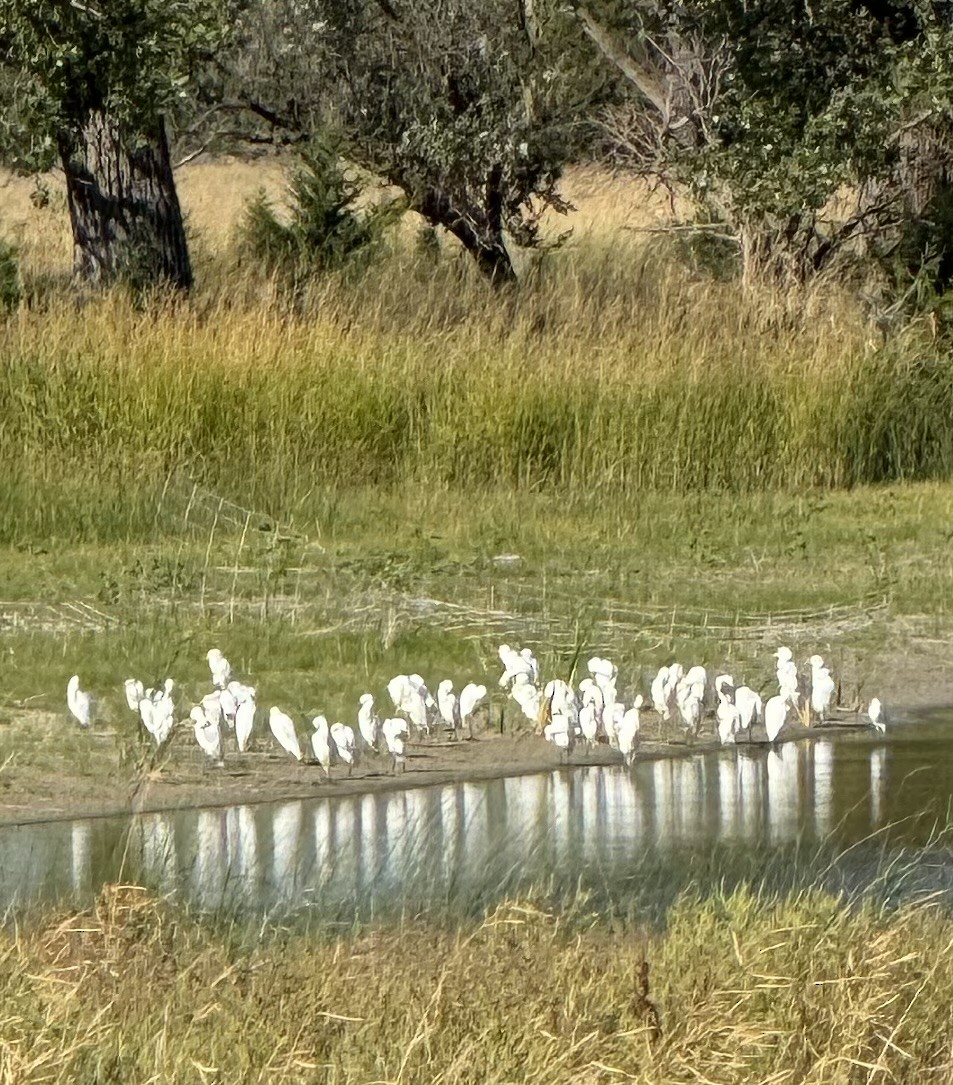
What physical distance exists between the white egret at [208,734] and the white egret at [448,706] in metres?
0.82

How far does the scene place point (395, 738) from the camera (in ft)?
23.6

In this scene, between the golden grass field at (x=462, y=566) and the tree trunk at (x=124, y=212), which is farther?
the tree trunk at (x=124, y=212)

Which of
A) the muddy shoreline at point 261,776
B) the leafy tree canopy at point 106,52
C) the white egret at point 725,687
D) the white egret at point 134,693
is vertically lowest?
the muddy shoreline at point 261,776

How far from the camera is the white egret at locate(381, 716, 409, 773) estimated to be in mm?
7188

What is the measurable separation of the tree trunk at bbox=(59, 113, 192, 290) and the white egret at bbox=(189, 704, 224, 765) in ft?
29.2

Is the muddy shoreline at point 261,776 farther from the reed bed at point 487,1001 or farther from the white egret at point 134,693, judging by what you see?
the reed bed at point 487,1001

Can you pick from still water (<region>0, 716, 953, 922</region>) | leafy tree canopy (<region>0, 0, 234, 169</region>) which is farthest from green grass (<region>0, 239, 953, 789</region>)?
leafy tree canopy (<region>0, 0, 234, 169</region>)

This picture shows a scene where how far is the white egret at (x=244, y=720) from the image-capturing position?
711cm

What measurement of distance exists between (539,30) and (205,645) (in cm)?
1404

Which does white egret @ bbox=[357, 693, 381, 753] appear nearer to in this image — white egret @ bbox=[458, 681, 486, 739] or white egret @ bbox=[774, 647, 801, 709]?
white egret @ bbox=[458, 681, 486, 739]

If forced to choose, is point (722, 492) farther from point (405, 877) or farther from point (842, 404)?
point (405, 877)

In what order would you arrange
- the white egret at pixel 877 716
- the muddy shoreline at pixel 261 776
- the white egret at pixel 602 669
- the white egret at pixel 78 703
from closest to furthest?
the muddy shoreline at pixel 261 776, the white egret at pixel 78 703, the white egret at pixel 602 669, the white egret at pixel 877 716

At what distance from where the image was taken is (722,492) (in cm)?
1288

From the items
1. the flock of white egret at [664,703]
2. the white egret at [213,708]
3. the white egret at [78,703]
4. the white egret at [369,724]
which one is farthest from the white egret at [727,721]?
the white egret at [78,703]
